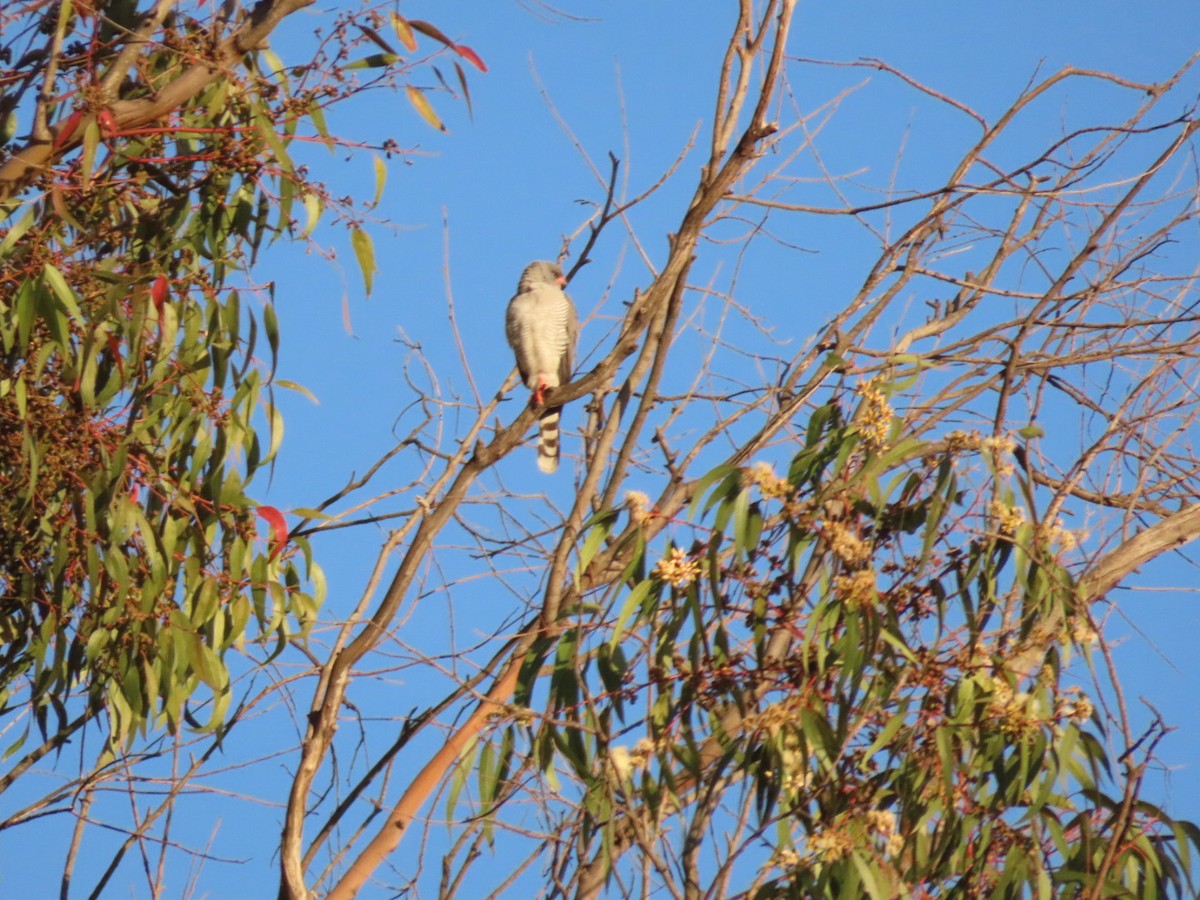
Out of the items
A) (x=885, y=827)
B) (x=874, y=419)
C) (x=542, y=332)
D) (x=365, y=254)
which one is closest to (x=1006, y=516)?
(x=874, y=419)

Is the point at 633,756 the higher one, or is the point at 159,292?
the point at 159,292

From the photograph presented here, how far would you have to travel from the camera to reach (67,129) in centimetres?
283

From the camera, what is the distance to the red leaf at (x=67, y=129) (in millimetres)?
2822

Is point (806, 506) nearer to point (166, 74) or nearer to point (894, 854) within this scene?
point (894, 854)

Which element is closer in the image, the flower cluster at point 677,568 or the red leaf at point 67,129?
the flower cluster at point 677,568

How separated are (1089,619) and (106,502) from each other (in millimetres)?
1840

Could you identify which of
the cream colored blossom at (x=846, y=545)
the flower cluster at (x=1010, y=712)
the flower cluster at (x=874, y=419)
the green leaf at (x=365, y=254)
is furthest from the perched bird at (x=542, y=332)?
the flower cluster at (x=1010, y=712)

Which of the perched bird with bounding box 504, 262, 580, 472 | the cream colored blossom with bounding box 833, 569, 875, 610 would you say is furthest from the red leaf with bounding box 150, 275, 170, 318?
the perched bird with bounding box 504, 262, 580, 472

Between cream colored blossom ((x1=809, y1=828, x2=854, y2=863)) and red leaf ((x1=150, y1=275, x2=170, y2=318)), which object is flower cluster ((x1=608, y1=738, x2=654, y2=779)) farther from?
red leaf ((x1=150, y1=275, x2=170, y2=318))

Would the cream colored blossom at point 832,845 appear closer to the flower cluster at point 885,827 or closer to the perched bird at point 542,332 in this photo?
the flower cluster at point 885,827

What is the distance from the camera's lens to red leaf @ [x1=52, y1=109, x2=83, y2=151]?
9.26 feet

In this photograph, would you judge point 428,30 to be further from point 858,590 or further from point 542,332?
point 542,332

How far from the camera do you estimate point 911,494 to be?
2.59 meters

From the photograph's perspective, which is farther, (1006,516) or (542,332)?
(542,332)
